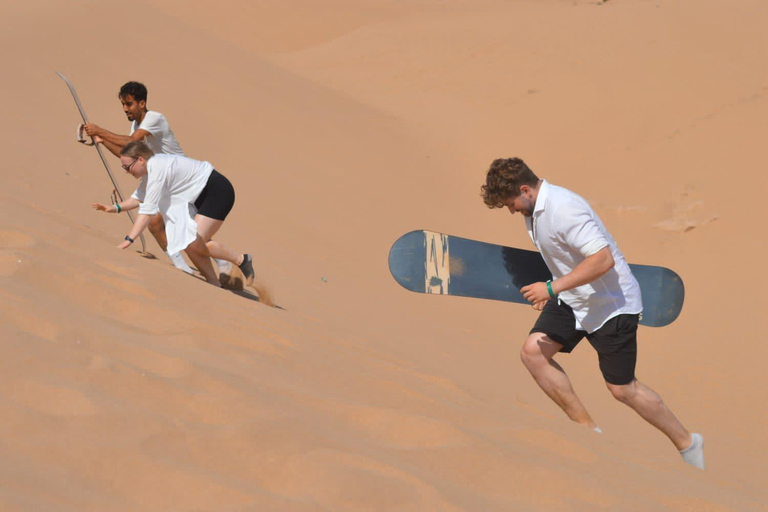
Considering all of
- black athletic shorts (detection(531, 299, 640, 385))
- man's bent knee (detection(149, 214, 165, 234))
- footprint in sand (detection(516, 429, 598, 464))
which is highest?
black athletic shorts (detection(531, 299, 640, 385))

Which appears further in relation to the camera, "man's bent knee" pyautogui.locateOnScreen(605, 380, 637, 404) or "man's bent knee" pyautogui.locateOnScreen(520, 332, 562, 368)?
"man's bent knee" pyautogui.locateOnScreen(520, 332, 562, 368)

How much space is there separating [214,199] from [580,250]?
108 inches

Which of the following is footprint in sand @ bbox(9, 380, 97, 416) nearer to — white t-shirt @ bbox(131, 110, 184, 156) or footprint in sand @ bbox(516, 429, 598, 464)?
footprint in sand @ bbox(516, 429, 598, 464)

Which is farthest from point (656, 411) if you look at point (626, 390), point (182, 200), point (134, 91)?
point (134, 91)

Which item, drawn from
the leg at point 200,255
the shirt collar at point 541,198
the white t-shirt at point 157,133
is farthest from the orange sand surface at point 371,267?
the shirt collar at point 541,198

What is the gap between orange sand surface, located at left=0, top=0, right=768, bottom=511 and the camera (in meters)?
2.30

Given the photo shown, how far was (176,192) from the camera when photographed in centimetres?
541

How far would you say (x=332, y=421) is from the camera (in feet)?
8.73

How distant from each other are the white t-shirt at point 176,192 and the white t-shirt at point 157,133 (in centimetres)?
26

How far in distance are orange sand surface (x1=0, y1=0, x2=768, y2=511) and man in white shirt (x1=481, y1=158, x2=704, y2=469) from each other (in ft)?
0.96

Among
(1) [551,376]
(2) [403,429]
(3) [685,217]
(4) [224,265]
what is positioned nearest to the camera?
(2) [403,429]

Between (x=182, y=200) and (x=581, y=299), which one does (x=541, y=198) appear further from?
(x=182, y=200)

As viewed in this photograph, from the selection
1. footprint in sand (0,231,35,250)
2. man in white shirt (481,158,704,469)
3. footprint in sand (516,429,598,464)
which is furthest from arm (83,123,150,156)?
footprint in sand (516,429,598,464)

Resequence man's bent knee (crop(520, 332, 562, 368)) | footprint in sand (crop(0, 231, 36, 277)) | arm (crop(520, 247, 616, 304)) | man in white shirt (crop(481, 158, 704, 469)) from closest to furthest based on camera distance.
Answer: footprint in sand (crop(0, 231, 36, 277))
arm (crop(520, 247, 616, 304))
man in white shirt (crop(481, 158, 704, 469))
man's bent knee (crop(520, 332, 562, 368))
